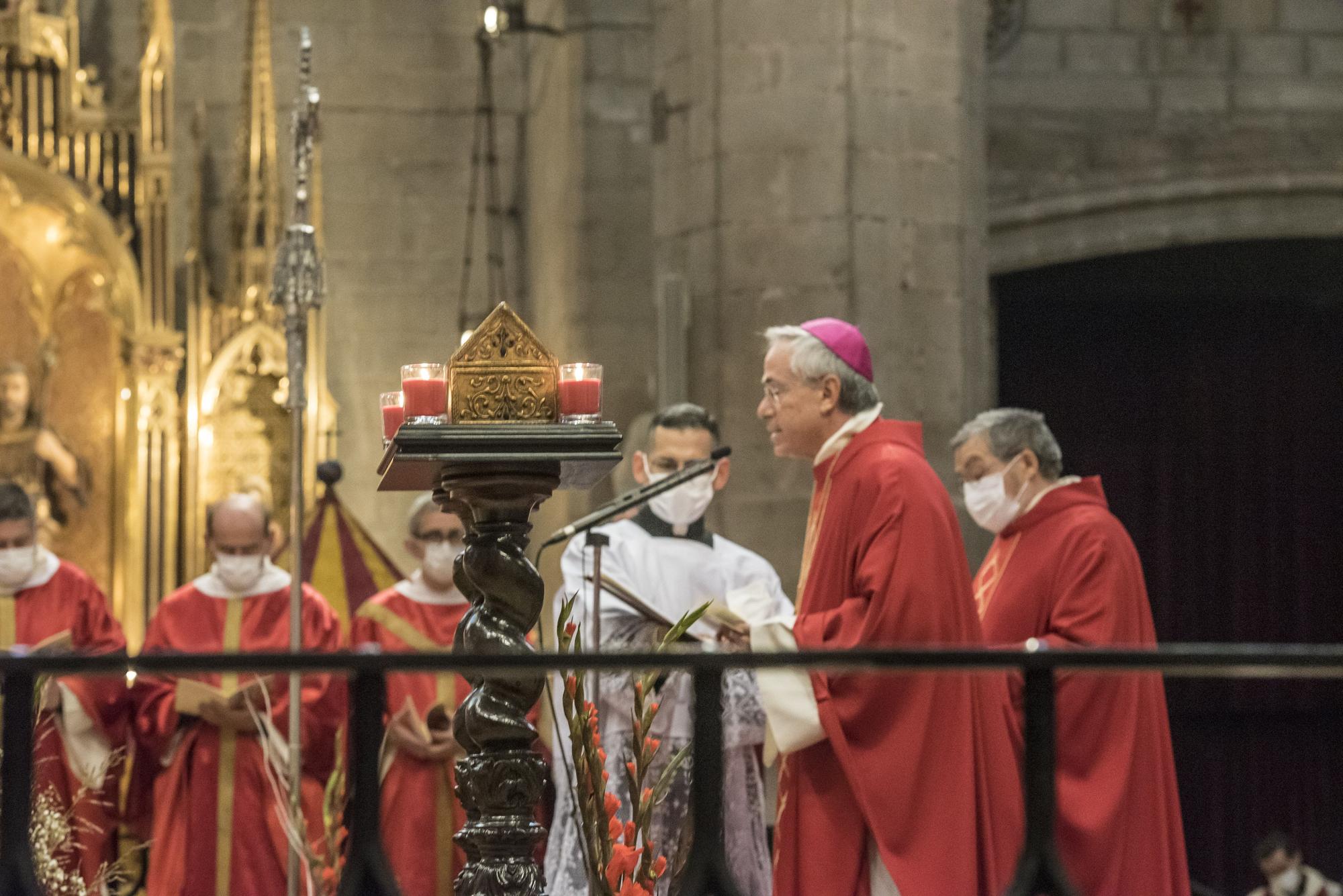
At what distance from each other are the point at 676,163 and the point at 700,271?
1.56 feet

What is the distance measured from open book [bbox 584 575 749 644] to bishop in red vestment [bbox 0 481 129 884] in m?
1.91

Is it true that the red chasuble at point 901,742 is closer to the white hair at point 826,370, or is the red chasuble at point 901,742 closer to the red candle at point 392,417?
the white hair at point 826,370

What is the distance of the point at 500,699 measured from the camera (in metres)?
3.63

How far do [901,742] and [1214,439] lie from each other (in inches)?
303

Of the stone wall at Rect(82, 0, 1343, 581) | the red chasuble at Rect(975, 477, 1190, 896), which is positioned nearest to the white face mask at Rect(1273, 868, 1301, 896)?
the stone wall at Rect(82, 0, 1343, 581)

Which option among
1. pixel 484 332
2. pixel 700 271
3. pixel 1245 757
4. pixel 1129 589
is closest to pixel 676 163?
pixel 700 271

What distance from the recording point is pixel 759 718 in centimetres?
578

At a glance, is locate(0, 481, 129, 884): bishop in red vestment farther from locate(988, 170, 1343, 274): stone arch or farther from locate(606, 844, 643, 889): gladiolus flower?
locate(988, 170, 1343, 274): stone arch

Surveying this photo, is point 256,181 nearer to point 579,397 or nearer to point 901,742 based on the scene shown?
point 901,742

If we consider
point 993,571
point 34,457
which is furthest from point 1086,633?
point 34,457

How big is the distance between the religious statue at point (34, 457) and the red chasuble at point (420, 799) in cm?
347

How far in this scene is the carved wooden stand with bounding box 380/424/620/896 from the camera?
11.8 feet

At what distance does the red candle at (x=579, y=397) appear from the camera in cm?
373

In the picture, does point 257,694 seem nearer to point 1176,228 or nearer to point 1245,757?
point 1176,228
